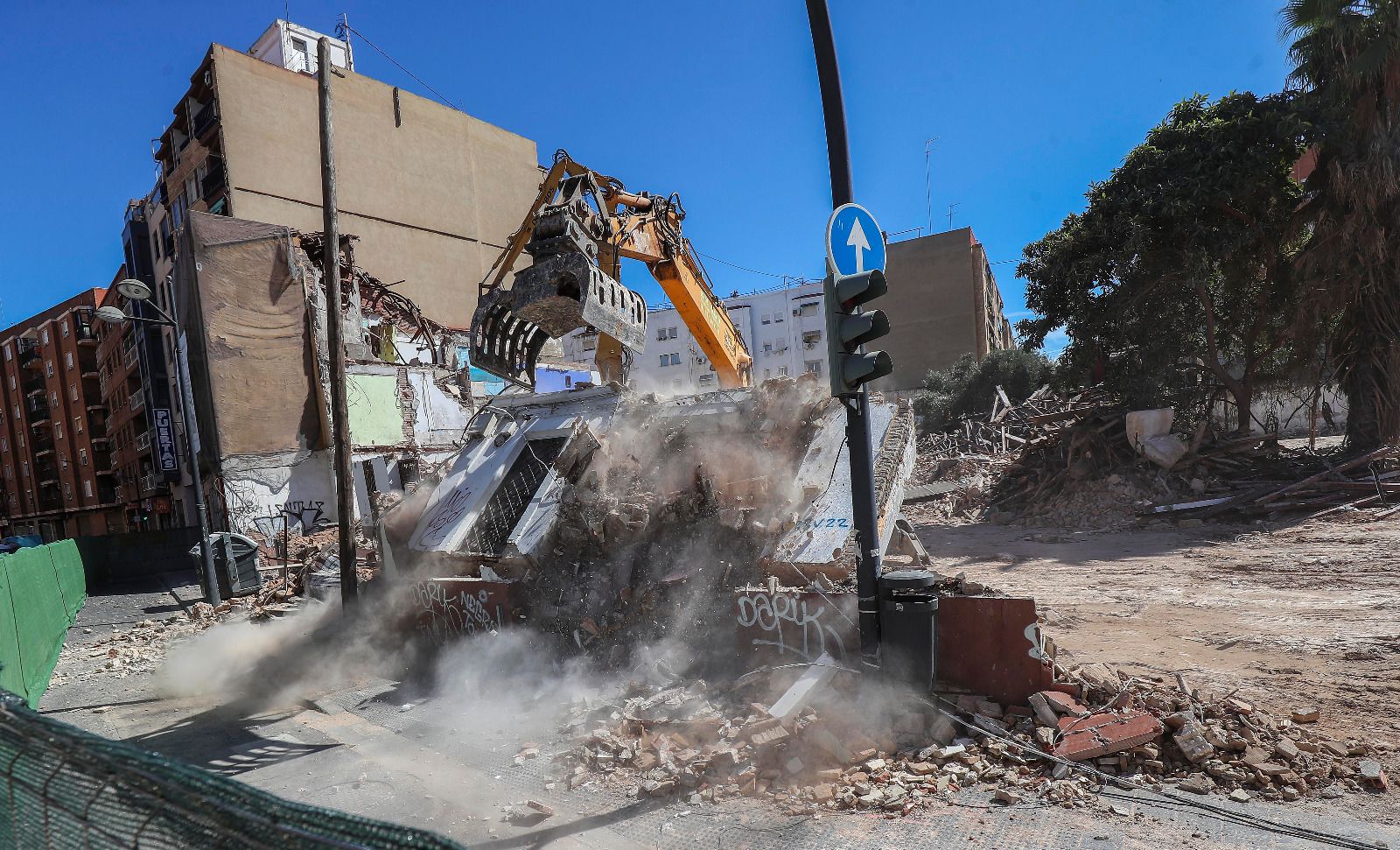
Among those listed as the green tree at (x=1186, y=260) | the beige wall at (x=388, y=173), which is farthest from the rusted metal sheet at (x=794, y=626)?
the beige wall at (x=388, y=173)

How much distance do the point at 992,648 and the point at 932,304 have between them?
143 feet

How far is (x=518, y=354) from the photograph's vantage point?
8891 mm

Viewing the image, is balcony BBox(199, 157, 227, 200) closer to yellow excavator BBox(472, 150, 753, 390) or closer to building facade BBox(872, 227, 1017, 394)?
yellow excavator BBox(472, 150, 753, 390)

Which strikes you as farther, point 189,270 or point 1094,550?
point 189,270

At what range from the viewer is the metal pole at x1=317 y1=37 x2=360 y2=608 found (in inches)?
367

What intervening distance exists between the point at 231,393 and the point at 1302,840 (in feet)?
82.9

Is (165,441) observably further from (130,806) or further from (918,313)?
(918,313)

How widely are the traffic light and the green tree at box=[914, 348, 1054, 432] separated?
2671 cm

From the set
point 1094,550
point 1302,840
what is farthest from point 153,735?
point 1094,550

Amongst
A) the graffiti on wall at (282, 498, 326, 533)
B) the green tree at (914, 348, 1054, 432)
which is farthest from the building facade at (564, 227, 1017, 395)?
the graffiti on wall at (282, 498, 326, 533)

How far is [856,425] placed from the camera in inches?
219

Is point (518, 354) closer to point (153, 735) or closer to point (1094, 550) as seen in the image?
point (153, 735)

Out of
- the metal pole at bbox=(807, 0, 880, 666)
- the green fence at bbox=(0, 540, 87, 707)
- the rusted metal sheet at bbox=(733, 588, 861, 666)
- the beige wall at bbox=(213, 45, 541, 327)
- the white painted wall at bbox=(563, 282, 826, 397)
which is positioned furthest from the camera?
the white painted wall at bbox=(563, 282, 826, 397)

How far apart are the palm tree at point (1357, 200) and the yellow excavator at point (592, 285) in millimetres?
12837
